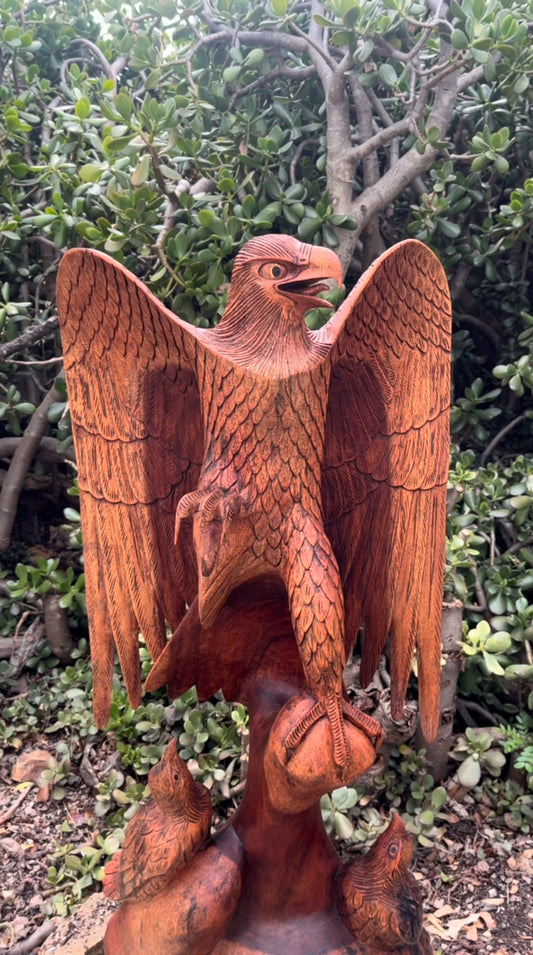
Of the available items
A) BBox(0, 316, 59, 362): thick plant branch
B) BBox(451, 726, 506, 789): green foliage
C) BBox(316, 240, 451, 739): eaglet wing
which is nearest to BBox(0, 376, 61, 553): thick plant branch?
BBox(0, 316, 59, 362): thick plant branch

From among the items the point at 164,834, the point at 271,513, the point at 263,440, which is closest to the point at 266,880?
the point at 164,834

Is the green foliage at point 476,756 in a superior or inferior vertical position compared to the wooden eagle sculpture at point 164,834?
inferior

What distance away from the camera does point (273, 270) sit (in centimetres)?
97

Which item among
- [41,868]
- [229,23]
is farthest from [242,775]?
[229,23]

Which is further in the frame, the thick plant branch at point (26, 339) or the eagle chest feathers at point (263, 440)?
the thick plant branch at point (26, 339)

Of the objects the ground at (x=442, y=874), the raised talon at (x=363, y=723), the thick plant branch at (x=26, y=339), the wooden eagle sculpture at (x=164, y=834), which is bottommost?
the ground at (x=442, y=874)

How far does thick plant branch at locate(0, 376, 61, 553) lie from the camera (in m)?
2.29

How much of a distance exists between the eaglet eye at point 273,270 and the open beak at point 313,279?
13 millimetres

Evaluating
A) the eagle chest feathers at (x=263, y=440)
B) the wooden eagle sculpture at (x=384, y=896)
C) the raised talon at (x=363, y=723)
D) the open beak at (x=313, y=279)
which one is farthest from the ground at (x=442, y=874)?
the open beak at (x=313, y=279)

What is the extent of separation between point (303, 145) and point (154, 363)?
140 cm

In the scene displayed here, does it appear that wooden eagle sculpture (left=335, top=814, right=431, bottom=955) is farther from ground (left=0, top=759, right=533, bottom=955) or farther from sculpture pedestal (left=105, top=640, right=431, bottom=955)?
ground (left=0, top=759, right=533, bottom=955)

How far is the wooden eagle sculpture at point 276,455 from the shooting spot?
0.97 metres

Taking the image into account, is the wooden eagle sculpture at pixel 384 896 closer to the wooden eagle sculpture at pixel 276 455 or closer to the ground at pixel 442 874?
the wooden eagle sculpture at pixel 276 455

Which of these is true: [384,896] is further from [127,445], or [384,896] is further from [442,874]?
[127,445]
